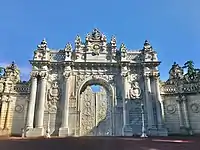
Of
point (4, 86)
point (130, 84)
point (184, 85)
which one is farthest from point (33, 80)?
point (184, 85)

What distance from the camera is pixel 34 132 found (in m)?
19.3

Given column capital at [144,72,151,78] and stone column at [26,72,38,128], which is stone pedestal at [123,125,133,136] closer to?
column capital at [144,72,151,78]

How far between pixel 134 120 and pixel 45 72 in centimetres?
997

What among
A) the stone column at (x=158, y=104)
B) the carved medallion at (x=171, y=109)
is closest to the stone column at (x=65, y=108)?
the stone column at (x=158, y=104)

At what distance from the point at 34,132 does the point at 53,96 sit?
3961 mm

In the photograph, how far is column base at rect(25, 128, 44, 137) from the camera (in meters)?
19.2

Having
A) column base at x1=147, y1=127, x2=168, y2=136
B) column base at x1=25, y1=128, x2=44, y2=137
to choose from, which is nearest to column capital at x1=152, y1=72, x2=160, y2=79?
column base at x1=147, y1=127, x2=168, y2=136

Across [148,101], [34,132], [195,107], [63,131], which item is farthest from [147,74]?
[34,132]

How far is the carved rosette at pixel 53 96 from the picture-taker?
21.3 metres

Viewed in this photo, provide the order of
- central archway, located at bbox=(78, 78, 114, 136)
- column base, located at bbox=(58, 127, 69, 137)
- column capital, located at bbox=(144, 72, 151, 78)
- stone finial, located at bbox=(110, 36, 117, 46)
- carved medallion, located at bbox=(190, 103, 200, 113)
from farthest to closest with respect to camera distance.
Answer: central archway, located at bbox=(78, 78, 114, 136), stone finial, located at bbox=(110, 36, 117, 46), column capital, located at bbox=(144, 72, 151, 78), carved medallion, located at bbox=(190, 103, 200, 113), column base, located at bbox=(58, 127, 69, 137)

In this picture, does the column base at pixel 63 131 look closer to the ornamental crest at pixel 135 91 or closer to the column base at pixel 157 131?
the ornamental crest at pixel 135 91

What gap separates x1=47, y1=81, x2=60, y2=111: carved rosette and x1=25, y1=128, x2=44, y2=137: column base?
246cm

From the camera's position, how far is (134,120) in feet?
68.4

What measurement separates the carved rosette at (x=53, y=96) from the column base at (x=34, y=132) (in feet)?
8.06
